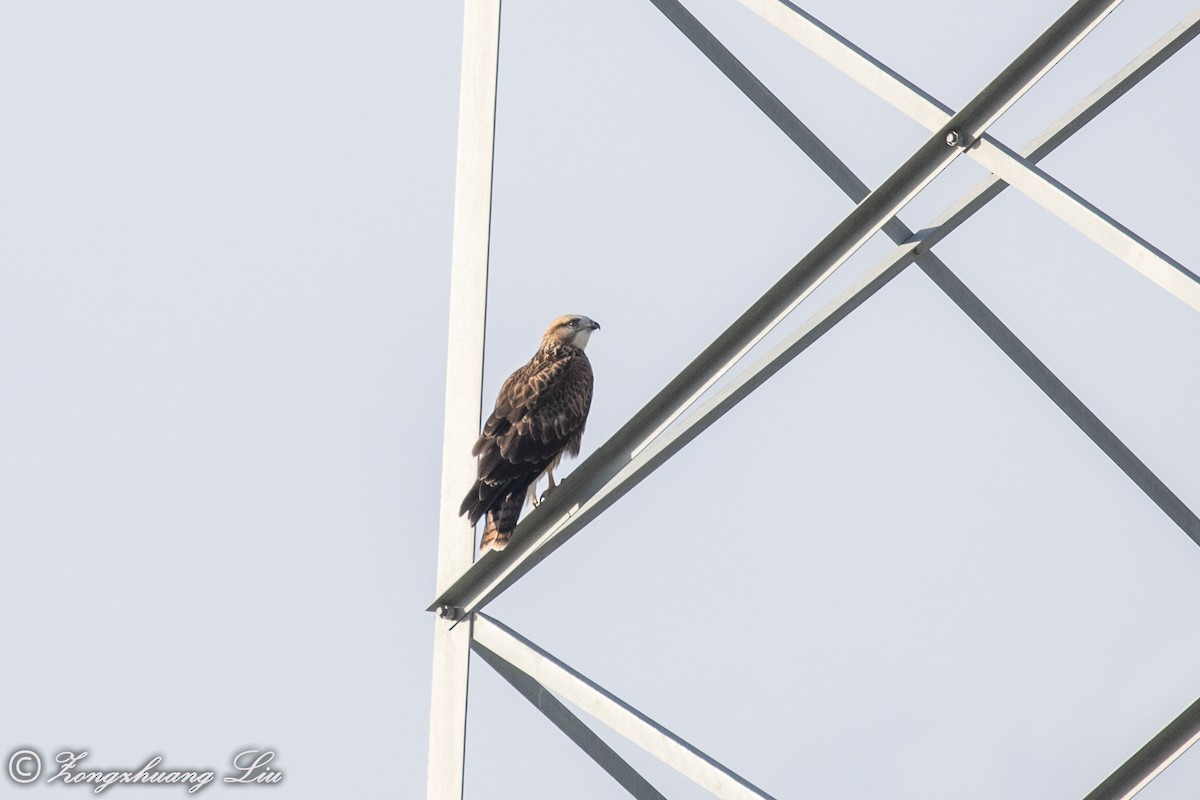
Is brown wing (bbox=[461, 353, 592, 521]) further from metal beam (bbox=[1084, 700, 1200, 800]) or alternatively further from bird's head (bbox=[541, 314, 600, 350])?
metal beam (bbox=[1084, 700, 1200, 800])

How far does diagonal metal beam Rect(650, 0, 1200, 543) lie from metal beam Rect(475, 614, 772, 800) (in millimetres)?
609

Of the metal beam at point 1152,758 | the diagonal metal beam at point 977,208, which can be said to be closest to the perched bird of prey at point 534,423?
the diagonal metal beam at point 977,208

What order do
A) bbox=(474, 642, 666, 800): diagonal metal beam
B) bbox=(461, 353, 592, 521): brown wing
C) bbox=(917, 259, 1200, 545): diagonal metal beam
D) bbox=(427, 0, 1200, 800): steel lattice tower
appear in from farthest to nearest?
bbox=(461, 353, 592, 521): brown wing < bbox=(917, 259, 1200, 545): diagonal metal beam < bbox=(474, 642, 666, 800): diagonal metal beam < bbox=(427, 0, 1200, 800): steel lattice tower

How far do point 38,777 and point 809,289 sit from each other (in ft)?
13.4

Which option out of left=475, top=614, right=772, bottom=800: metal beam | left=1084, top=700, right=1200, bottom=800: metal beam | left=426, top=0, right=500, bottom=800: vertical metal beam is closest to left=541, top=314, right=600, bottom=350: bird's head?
left=426, top=0, right=500, bottom=800: vertical metal beam

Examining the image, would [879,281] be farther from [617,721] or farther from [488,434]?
[488,434]

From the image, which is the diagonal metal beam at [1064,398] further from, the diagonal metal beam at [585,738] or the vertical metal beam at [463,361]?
the diagonal metal beam at [585,738]

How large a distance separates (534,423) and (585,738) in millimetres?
2144

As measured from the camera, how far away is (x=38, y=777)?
6.72 meters

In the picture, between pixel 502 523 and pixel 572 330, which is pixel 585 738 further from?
pixel 572 330

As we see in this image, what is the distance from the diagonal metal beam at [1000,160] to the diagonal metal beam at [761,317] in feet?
0.24

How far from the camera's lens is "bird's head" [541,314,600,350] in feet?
24.0

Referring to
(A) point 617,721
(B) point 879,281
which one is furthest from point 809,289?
(A) point 617,721

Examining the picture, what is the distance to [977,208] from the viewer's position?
5.04 meters
